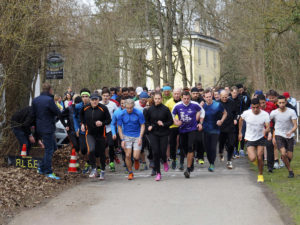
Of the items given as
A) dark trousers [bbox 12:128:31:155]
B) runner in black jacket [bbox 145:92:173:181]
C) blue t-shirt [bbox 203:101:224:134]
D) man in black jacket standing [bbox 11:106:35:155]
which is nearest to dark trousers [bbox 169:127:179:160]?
blue t-shirt [bbox 203:101:224:134]

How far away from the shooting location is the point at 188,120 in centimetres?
1366

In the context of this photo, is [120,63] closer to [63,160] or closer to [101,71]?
[101,71]

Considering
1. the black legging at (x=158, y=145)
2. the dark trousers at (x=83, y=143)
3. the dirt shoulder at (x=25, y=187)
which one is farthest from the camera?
the dark trousers at (x=83, y=143)

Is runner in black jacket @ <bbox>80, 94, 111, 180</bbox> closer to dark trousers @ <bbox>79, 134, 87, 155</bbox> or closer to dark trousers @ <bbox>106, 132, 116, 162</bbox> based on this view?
dark trousers @ <bbox>79, 134, 87, 155</bbox>

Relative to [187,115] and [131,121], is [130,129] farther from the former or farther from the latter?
[187,115]

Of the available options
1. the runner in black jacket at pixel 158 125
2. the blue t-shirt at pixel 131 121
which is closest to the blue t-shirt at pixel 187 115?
the runner in black jacket at pixel 158 125

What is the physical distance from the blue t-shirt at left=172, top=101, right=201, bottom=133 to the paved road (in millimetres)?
1134

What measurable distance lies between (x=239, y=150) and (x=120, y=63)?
22253 mm

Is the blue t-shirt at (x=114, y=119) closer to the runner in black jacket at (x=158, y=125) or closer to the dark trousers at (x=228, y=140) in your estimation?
the runner in black jacket at (x=158, y=125)

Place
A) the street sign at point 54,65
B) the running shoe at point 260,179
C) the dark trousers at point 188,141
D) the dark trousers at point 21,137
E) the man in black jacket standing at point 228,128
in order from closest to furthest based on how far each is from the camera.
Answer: the running shoe at point 260,179 → the dark trousers at point 188,141 → the dark trousers at point 21,137 → the man in black jacket standing at point 228,128 → the street sign at point 54,65

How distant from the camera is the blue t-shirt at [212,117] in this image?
48.0ft

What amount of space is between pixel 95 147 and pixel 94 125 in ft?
1.82

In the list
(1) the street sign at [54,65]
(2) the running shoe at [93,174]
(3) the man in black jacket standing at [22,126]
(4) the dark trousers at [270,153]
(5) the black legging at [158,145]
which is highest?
(1) the street sign at [54,65]

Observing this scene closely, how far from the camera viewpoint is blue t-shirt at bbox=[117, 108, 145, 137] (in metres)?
13.4
